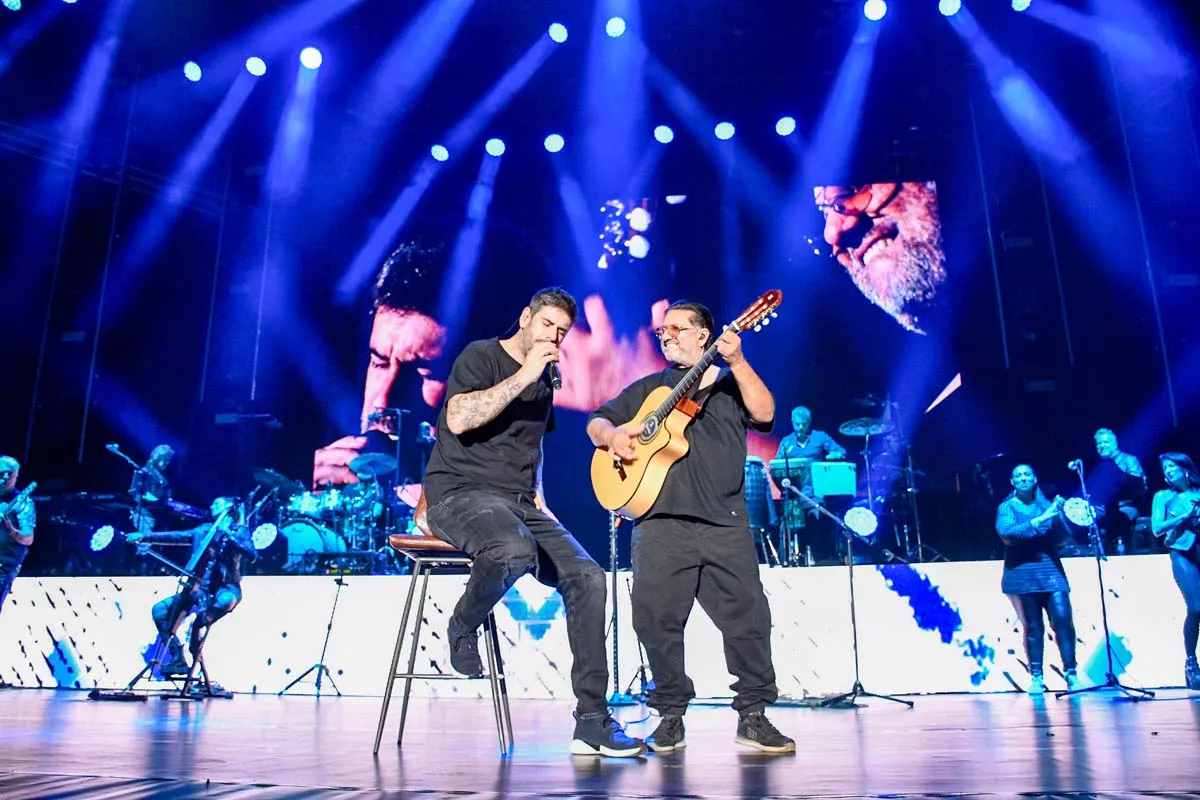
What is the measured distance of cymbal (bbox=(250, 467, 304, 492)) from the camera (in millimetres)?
9258

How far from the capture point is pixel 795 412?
9.20 metres

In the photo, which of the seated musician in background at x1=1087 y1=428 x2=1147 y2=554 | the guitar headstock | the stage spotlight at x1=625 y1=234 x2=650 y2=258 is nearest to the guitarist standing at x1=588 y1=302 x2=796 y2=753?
the guitar headstock

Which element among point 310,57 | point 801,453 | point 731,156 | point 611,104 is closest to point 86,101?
point 310,57

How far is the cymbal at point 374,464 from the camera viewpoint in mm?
9597

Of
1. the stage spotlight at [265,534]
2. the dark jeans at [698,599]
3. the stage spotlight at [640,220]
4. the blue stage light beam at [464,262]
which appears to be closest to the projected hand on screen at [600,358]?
the stage spotlight at [640,220]

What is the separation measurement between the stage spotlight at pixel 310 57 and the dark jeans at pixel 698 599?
282 inches

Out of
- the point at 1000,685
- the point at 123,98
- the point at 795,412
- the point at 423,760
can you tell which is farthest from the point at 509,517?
the point at 123,98

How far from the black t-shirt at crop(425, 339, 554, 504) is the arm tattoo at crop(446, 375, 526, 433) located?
0.19 ft

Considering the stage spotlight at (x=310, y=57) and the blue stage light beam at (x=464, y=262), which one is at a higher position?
the stage spotlight at (x=310, y=57)

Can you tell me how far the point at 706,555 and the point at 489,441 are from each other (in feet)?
2.82

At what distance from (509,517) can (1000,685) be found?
434 centimetres

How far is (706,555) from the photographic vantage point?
312cm

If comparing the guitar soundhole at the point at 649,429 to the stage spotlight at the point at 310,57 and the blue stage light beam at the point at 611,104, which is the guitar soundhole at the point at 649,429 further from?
the stage spotlight at the point at 310,57

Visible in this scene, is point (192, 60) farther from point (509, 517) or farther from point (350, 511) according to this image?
point (509, 517)
